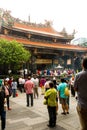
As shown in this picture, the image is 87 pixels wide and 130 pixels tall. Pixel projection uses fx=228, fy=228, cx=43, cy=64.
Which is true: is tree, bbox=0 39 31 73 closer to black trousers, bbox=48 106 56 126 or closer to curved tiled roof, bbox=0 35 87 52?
curved tiled roof, bbox=0 35 87 52

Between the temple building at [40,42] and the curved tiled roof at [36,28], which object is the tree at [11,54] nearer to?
the temple building at [40,42]

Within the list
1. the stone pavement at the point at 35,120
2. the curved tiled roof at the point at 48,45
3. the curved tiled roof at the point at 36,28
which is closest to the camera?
the stone pavement at the point at 35,120

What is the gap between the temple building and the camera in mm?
26969

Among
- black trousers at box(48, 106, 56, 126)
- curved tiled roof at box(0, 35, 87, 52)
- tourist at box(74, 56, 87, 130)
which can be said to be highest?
tourist at box(74, 56, 87, 130)

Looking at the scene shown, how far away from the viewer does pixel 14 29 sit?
91.1 feet

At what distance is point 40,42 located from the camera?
1118 inches

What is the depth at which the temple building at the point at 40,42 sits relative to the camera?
88.5ft

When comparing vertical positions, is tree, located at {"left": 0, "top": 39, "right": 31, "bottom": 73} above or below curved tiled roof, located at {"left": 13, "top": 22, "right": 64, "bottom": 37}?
below

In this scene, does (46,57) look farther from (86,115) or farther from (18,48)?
(86,115)

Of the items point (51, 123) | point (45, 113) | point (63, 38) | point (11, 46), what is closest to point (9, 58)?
point (11, 46)

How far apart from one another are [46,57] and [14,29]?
19.4ft

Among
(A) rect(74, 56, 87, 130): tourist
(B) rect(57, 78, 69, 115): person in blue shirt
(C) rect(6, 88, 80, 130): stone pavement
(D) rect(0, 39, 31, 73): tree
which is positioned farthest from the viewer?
(D) rect(0, 39, 31, 73): tree

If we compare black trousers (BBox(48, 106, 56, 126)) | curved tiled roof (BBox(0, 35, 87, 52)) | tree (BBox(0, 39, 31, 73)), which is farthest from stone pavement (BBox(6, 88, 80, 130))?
curved tiled roof (BBox(0, 35, 87, 52))

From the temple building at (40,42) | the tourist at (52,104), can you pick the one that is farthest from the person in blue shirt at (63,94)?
the temple building at (40,42)
